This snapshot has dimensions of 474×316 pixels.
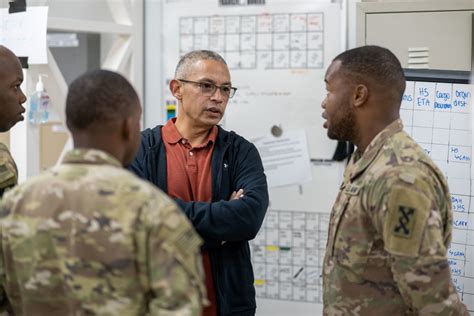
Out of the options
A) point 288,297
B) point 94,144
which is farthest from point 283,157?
point 94,144

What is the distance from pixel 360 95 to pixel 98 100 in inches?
28.3

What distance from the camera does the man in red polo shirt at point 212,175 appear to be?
200 centimetres

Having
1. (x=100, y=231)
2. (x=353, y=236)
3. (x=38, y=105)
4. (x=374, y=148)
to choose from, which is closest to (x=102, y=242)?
(x=100, y=231)

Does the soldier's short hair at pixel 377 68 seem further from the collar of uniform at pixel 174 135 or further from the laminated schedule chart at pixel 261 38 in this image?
the laminated schedule chart at pixel 261 38

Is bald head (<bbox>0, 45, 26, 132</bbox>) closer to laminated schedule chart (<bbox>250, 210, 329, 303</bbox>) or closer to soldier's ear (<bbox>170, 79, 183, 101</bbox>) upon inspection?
soldier's ear (<bbox>170, 79, 183, 101</bbox>)

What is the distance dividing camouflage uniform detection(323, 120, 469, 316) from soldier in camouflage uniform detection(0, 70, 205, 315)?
491mm

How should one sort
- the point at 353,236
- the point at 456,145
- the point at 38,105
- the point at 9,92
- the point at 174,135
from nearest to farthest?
the point at 353,236, the point at 9,92, the point at 174,135, the point at 456,145, the point at 38,105

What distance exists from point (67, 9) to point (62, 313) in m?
2.09

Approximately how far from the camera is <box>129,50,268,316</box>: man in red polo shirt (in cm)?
200

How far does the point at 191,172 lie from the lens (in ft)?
6.98

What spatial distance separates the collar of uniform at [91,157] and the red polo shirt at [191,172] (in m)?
0.80

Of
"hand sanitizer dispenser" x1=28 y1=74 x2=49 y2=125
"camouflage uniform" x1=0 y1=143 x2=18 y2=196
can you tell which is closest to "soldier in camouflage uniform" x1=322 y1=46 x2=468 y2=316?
"camouflage uniform" x1=0 y1=143 x2=18 y2=196

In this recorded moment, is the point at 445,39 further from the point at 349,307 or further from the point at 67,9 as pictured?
the point at 67,9

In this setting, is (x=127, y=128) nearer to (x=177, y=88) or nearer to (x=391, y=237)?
(x=391, y=237)
